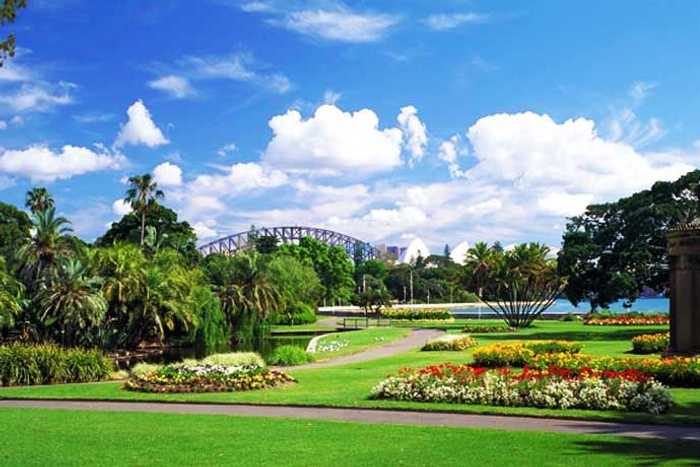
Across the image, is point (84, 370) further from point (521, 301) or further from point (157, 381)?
point (521, 301)

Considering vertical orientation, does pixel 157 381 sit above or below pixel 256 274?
below

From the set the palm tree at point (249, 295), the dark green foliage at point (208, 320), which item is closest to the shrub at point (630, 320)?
the palm tree at point (249, 295)

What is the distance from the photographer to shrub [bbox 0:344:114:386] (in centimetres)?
2656

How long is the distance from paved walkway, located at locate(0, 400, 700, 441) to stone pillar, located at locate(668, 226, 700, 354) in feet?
37.2

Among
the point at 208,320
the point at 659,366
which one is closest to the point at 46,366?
the point at 659,366

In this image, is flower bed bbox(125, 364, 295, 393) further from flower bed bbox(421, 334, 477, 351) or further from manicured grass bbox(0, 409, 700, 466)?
flower bed bbox(421, 334, 477, 351)

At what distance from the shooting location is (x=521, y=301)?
6831cm

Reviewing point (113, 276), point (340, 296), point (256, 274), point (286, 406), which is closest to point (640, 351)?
point (286, 406)

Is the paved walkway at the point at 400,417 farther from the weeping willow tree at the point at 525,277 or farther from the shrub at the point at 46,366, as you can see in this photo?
the weeping willow tree at the point at 525,277

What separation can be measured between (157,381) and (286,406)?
6.10 m

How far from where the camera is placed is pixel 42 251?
43.2m

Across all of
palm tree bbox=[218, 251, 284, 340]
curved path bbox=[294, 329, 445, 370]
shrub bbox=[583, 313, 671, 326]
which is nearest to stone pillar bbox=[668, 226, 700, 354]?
curved path bbox=[294, 329, 445, 370]

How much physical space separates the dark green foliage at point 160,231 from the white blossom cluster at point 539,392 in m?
61.2

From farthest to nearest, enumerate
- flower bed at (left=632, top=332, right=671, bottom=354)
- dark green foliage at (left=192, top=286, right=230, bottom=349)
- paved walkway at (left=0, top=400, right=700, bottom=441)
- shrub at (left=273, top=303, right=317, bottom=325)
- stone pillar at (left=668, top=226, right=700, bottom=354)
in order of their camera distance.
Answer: shrub at (left=273, top=303, right=317, bottom=325)
dark green foliage at (left=192, top=286, right=230, bottom=349)
flower bed at (left=632, top=332, right=671, bottom=354)
stone pillar at (left=668, top=226, right=700, bottom=354)
paved walkway at (left=0, top=400, right=700, bottom=441)
